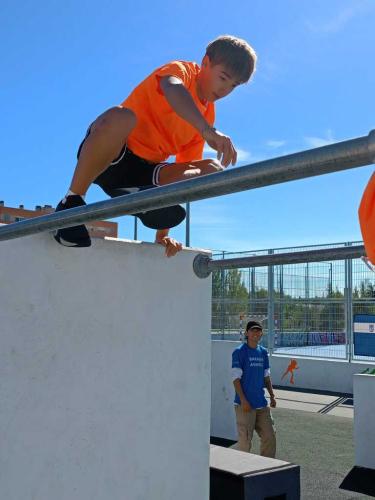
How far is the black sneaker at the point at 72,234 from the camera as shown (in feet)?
6.58

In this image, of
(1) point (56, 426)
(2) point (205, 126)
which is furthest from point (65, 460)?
(2) point (205, 126)

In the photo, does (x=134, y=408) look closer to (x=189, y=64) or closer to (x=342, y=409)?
(x=189, y=64)

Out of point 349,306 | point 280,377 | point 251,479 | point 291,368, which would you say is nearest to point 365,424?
point 251,479

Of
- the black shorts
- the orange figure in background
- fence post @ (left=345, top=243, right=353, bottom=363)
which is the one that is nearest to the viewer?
the black shorts

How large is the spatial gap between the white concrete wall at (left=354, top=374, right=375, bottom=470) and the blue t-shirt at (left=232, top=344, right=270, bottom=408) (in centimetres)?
105

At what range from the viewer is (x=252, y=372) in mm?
6070

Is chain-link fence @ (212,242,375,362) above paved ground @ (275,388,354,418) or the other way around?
above

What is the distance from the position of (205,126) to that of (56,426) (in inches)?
47.3

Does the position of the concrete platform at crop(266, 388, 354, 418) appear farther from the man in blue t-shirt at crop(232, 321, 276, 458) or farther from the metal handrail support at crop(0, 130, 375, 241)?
the metal handrail support at crop(0, 130, 375, 241)

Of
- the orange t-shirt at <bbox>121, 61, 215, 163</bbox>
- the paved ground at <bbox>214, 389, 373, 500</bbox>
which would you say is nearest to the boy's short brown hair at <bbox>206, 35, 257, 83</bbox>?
the orange t-shirt at <bbox>121, 61, 215, 163</bbox>

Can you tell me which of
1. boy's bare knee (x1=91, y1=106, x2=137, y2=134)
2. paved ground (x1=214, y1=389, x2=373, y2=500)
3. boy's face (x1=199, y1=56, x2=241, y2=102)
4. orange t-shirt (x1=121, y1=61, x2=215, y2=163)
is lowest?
paved ground (x1=214, y1=389, x2=373, y2=500)

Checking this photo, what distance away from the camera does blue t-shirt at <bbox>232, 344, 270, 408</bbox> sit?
5.98m

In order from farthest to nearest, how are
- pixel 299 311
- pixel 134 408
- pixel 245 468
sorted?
pixel 299 311, pixel 245 468, pixel 134 408

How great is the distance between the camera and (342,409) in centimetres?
984
